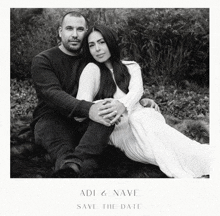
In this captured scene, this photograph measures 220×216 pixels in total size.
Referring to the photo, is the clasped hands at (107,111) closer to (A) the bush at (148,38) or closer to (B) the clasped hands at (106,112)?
(B) the clasped hands at (106,112)

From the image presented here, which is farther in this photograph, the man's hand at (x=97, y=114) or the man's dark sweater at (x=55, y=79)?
the man's dark sweater at (x=55, y=79)

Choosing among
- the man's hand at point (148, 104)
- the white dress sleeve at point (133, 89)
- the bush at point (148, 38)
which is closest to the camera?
the white dress sleeve at point (133, 89)

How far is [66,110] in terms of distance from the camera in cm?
275

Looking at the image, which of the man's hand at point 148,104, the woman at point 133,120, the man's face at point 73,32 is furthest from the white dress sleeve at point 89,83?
the man's hand at point 148,104

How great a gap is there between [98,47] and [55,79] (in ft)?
1.42

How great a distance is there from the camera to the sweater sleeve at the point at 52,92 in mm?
2672

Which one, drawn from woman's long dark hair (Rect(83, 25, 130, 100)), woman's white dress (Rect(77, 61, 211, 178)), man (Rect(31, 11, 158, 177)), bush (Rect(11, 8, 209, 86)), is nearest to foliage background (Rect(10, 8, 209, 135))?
bush (Rect(11, 8, 209, 86))

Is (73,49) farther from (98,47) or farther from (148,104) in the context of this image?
(148,104)

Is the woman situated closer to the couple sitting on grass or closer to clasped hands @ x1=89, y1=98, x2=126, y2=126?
the couple sitting on grass

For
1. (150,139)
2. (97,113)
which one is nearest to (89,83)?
(97,113)

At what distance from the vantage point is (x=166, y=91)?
3.38 meters

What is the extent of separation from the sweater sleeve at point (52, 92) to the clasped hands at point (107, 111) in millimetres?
60

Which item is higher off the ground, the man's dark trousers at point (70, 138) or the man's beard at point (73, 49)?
the man's beard at point (73, 49)
